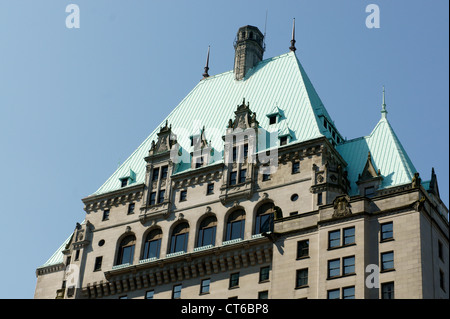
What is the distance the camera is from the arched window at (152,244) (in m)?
101

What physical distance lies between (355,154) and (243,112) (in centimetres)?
1256

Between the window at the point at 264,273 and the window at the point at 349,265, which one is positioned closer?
the window at the point at 349,265

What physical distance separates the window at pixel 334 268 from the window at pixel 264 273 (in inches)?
297

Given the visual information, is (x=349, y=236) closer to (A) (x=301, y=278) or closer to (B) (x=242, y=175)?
(A) (x=301, y=278)

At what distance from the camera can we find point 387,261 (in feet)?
279

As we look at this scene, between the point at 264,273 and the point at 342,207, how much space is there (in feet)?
32.5

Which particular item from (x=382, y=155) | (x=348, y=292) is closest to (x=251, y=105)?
(x=382, y=155)

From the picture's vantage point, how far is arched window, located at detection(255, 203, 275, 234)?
95.4 m

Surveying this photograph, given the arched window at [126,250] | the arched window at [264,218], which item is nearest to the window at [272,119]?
the arched window at [264,218]

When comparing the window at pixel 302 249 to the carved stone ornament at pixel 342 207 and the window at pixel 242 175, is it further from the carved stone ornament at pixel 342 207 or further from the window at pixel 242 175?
the window at pixel 242 175
